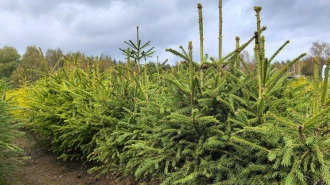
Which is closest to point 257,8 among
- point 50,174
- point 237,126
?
point 237,126

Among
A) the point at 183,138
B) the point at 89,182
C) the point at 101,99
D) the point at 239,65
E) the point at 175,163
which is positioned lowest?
the point at 89,182

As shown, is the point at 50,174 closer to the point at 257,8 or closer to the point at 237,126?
the point at 237,126

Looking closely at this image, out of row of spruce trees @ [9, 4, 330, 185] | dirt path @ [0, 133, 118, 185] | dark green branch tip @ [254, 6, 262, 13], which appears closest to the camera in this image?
row of spruce trees @ [9, 4, 330, 185]

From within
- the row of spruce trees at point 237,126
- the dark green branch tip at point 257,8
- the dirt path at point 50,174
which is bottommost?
the dirt path at point 50,174

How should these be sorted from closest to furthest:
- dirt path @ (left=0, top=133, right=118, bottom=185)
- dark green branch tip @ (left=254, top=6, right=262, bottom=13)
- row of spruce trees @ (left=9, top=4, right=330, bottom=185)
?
row of spruce trees @ (left=9, top=4, right=330, bottom=185)
dark green branch tip @ (left=254, top=6, right=262, bottom=13)
dirt path @ (left=0, top=133, right=118, bottom=185)

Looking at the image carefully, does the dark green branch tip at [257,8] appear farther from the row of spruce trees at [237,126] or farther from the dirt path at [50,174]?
the dirt path at [50,174]

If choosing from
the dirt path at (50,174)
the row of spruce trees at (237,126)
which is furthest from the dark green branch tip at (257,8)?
the dirt path at (50,174)

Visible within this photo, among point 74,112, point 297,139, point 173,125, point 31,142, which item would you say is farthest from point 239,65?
point 31,142

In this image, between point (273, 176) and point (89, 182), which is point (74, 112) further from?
point (273, 176)

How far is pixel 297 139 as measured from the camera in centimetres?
187

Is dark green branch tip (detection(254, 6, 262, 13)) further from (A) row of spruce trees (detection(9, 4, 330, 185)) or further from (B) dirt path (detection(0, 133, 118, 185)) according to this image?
(B) dirt path (detection(0, 133, 118, 185))

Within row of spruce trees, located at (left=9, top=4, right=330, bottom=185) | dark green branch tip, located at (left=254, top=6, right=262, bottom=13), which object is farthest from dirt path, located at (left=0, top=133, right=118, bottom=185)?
dark green branch tip, located at (left=254, top=6, right=262, bottom=13)

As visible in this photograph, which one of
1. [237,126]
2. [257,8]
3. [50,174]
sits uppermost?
[257,8]

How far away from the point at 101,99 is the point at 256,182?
2609 millimetres
